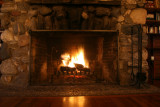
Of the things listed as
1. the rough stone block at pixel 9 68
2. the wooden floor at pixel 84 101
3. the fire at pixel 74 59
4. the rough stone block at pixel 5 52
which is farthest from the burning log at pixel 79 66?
the rough stone block at pixel 5 52

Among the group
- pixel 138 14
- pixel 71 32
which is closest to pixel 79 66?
pixel 71 32

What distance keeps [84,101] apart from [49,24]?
1419mm

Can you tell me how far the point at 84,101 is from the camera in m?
1.59

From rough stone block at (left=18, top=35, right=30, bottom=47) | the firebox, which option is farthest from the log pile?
rough stone block at (left=18, top=35, right=30, bottom=47)

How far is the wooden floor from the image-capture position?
4.88 ft

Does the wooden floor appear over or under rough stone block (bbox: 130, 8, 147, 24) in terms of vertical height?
under

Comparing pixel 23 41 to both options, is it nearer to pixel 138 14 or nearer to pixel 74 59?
pixel 74 59

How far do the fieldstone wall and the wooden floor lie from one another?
0.54 metres

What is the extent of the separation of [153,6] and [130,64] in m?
2.08

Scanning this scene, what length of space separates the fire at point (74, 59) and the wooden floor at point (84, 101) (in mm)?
1288

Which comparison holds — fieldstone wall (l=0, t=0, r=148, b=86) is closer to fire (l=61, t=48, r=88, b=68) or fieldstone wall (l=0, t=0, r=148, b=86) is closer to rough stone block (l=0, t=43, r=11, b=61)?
rough stone block (l=0, t=43, r=11, b=61)

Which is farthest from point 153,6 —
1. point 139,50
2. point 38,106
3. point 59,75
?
point 38,106

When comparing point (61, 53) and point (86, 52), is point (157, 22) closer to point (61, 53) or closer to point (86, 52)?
point (86, 52)

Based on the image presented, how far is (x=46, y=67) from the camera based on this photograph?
109 inches
